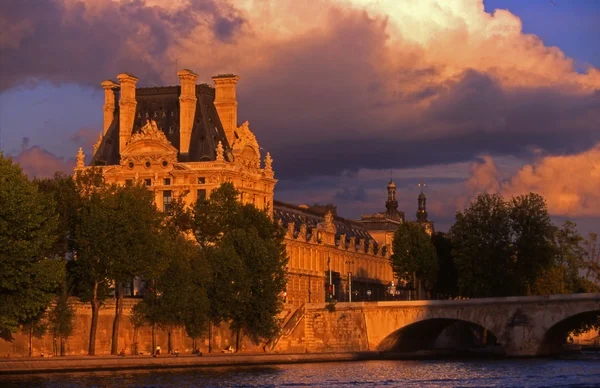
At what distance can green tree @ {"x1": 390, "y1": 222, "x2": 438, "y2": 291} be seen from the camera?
16638 cm

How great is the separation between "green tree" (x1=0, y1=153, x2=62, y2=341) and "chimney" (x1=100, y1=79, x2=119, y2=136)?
2018 inches

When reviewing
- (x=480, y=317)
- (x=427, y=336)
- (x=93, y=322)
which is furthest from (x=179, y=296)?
(x=427, y=336)

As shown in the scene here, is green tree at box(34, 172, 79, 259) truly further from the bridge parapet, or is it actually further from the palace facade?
the bridge parapet

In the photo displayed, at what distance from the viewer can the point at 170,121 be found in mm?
155750

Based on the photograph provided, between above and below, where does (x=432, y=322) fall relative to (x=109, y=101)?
below

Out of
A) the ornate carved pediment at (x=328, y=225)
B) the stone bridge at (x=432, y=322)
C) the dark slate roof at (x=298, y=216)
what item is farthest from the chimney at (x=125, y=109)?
the ornate carved pediment at (x=328, y=225)

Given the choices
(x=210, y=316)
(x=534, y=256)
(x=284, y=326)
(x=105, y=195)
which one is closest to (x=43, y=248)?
(x=105, y=195)

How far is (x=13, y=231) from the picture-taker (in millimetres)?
103438

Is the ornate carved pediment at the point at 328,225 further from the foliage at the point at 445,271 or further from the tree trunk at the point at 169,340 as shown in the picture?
the tree trunk at the point at 169,340

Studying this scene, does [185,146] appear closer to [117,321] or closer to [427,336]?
[427,336]

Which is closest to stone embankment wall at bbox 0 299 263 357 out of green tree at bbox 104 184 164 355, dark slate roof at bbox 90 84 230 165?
green tree at bbox 104 184 164 355

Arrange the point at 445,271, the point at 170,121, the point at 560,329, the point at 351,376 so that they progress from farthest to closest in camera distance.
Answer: the point at 445,271
the point at 170,121
the point at 560,329
the point at 351,376

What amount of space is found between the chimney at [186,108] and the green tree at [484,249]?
97.9 feet

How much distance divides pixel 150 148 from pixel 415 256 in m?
32.5
